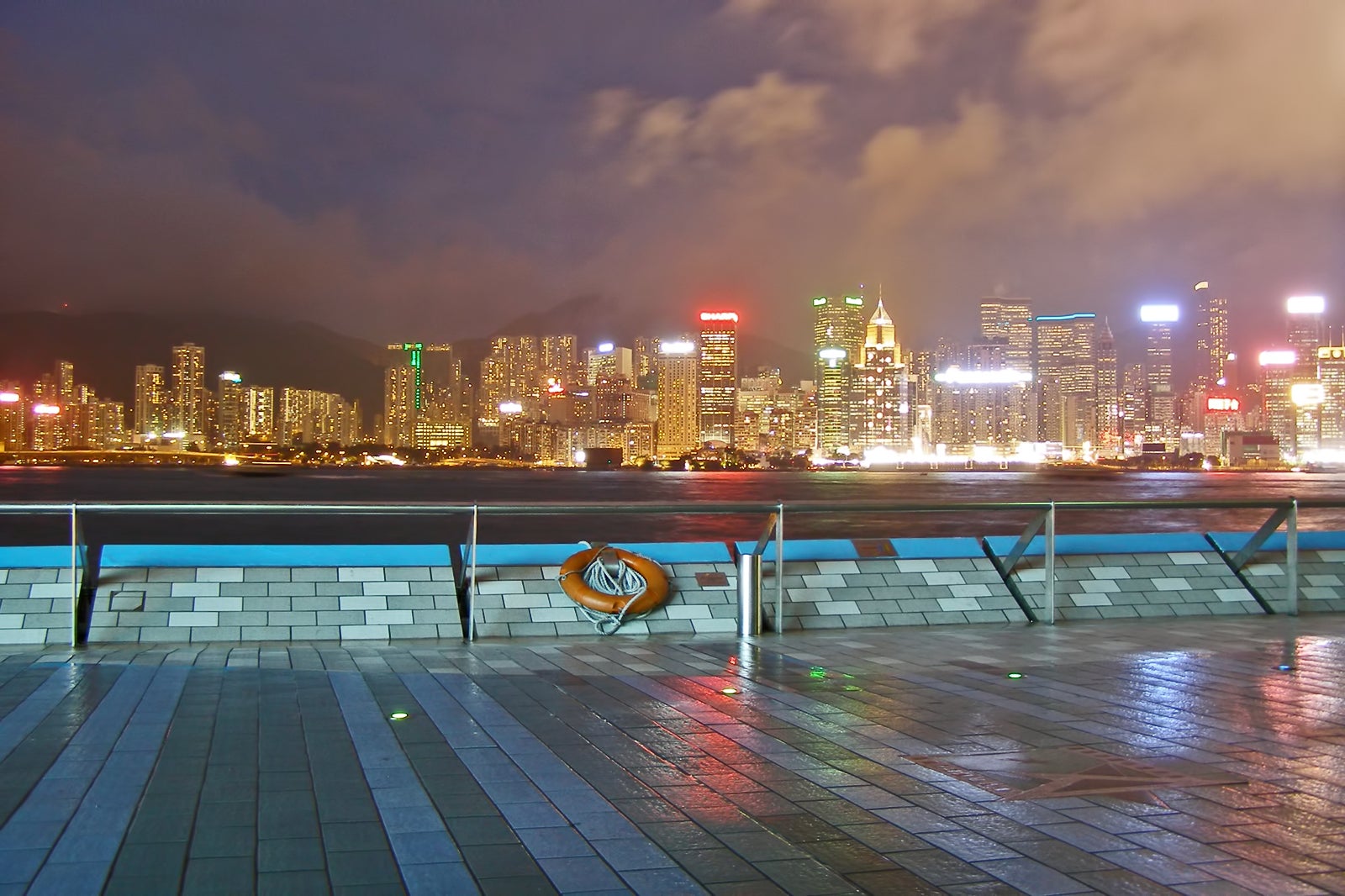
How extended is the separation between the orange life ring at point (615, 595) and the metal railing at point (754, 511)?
48 centimetres

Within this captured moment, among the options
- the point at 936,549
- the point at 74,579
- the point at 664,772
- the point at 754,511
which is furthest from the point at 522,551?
the point at 664,772

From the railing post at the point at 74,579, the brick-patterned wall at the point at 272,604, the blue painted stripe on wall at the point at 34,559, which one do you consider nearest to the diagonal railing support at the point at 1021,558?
the brick-patterned wall at the point at 272,604

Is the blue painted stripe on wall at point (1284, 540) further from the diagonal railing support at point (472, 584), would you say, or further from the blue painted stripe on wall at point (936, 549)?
the diagonal railing support at point (472, 584)

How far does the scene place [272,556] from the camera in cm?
996

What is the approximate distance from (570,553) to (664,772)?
5.40 metres

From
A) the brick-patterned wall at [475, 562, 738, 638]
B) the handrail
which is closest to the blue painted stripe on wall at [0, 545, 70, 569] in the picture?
the handrail

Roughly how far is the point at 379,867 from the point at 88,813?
143 cm

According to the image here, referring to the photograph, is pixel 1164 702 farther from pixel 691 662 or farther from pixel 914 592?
pixel 914 592

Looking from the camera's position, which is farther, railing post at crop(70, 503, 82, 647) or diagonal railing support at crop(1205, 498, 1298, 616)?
diagonal railing support at crop(1205, 498, 1298, 616)

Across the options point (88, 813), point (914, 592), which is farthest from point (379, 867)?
point (914, 592)

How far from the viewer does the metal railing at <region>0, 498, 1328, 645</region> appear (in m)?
8.94

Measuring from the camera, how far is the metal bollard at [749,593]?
9.97m

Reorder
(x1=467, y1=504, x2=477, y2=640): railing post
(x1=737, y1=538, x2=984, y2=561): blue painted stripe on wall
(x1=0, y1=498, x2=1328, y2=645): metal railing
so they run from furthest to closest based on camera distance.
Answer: (x1=737, y1=538, x2=984, y2=561): blue painted stripe on wall, (x1=467, y1=504, x2=477, y2=640): railing post, (x1=0, y1=498, x2=1328, y2=645): metal railing

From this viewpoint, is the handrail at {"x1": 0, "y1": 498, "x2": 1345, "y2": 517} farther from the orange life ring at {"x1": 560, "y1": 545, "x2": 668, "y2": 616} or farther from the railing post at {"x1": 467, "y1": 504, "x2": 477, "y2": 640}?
the orange life ring at {"x1": 560, "y1": 545, "x2": 668, "y2": 616}
